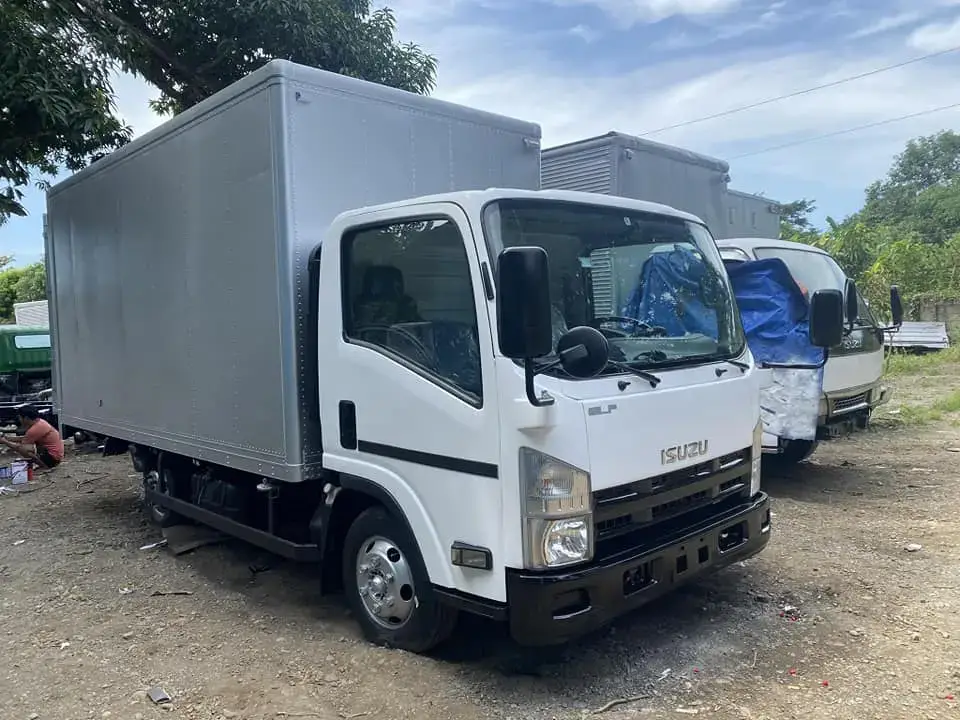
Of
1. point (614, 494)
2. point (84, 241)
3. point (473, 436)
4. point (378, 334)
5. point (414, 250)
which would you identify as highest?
point (84, 241)

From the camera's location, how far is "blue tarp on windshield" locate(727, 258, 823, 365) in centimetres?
675

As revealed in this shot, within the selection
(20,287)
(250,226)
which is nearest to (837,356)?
(250,226)

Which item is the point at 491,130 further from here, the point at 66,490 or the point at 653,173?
the point at 66,490

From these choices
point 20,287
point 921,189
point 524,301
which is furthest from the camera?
point 921,189

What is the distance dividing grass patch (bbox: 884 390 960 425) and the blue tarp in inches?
317

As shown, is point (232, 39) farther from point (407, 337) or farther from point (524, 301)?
point (524, 301)

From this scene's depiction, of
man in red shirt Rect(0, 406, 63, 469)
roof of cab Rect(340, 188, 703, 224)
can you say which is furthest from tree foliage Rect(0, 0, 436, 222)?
roof of cab Rect(340, 188, 703, 224)

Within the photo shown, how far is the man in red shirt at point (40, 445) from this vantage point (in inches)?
402

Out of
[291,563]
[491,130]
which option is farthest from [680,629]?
[491,130]

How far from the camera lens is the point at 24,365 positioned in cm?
1434

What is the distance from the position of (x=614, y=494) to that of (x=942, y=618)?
2312mm

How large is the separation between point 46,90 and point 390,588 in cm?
651

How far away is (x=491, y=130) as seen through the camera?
→ 5.25 m

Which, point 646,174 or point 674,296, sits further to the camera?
point 646,174
